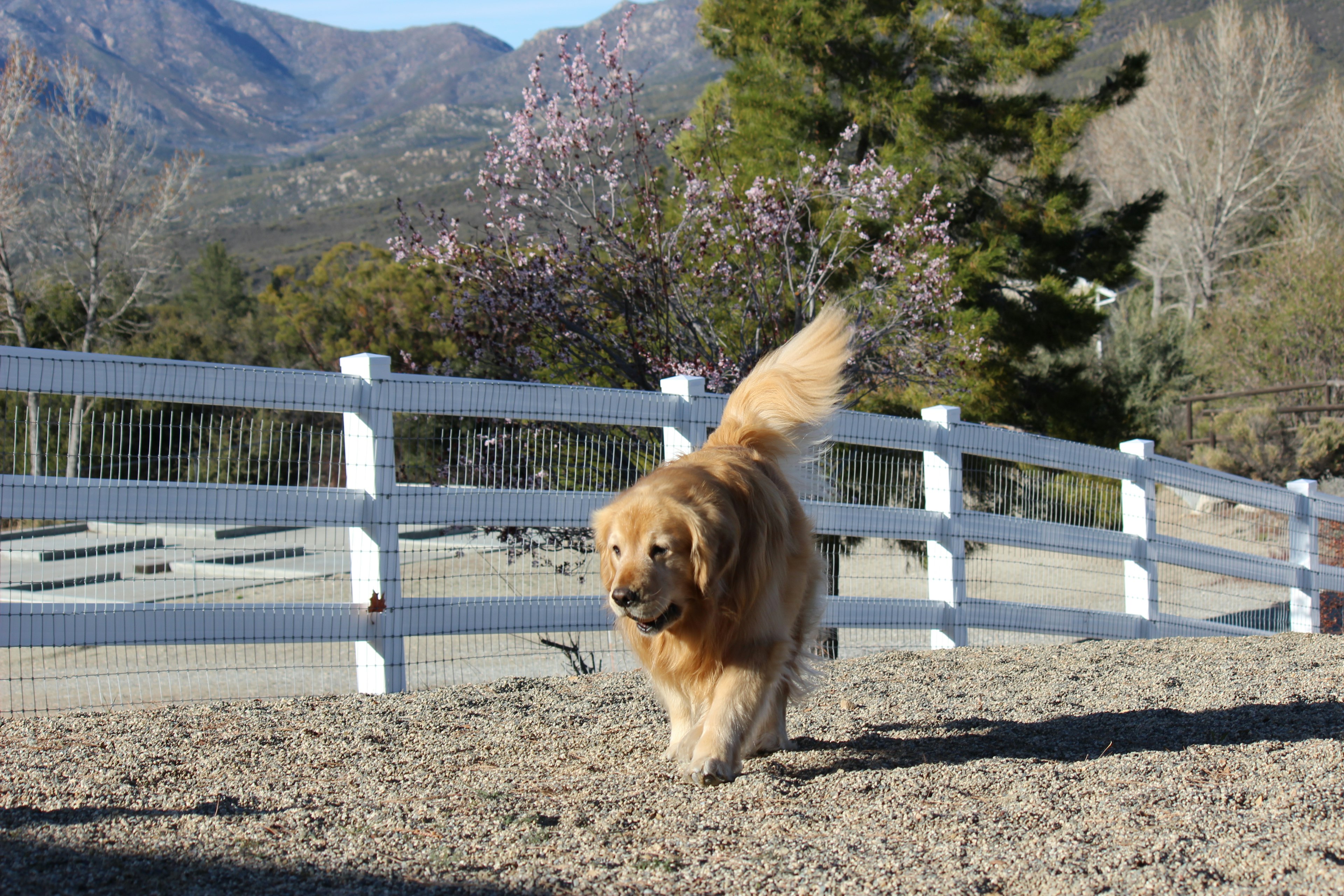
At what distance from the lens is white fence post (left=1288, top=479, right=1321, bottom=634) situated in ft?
29.4

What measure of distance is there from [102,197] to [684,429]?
2312cm

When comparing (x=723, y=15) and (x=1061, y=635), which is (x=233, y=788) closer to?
(x=1061, y=635)

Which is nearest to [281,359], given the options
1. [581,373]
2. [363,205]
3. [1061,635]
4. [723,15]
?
[723,15]

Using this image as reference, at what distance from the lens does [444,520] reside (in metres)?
5.20

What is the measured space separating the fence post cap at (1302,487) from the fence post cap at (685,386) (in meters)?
5.77

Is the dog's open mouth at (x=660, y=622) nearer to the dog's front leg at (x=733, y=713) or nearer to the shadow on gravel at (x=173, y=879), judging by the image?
the dog's front leg at (x=733, y=713)

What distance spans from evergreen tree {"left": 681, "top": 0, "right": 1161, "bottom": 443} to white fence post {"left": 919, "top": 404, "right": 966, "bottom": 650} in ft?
15.5

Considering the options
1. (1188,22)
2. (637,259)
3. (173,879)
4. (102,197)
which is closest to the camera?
(173,879)

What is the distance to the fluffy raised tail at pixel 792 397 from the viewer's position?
16.3 ft

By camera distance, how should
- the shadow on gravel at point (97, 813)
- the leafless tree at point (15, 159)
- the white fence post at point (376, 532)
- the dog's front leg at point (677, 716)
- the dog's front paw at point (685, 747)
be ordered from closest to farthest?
the shadow on gravel at point (97, 813), the dog's front paw at point (685, 747), the dog's front leg at point (677, 716), the white fence post at point (376, 532), the leafless tree at point (15, 159)

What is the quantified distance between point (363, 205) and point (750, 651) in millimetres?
109327

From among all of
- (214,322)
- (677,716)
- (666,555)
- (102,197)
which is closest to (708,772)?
(677,716)

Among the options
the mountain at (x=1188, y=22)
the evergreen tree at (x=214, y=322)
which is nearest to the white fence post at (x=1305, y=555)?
the evergreen tree at (x=214, y=322)

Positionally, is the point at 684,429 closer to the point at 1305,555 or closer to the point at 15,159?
the point at 1305,555
